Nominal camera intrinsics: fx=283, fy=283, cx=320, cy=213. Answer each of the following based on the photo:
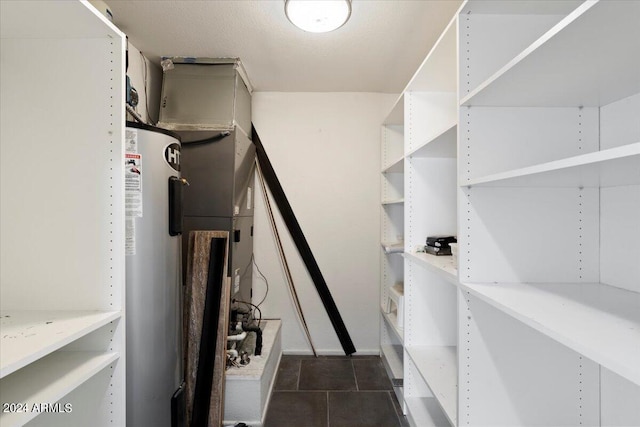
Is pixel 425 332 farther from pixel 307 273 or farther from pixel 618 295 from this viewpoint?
pixel 307 273

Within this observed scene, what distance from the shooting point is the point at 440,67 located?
1.49m

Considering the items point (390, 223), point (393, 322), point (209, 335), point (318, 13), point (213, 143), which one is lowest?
point (393, 322)

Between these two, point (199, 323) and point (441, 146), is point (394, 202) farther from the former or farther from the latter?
point (199, 323)

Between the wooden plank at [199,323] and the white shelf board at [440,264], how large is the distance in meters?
1.09

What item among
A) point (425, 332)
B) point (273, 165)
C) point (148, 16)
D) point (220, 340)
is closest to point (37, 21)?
point (148, 16)

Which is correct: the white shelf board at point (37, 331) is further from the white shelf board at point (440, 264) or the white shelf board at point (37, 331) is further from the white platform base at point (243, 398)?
the white shelf board at point (440, 264)

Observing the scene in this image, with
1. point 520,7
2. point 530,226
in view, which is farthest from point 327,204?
point 520,7

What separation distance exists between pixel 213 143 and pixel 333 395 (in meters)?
1.97

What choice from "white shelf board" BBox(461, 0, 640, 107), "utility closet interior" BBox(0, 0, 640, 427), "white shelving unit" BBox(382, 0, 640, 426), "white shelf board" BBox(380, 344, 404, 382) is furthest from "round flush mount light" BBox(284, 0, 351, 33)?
"white shelf board" BBox(380, 344, 404, 382)

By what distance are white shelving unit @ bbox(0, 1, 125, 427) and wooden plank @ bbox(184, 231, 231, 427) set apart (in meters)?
0.64

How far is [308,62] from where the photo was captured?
7.04ft

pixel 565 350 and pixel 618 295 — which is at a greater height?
pixel 618 295

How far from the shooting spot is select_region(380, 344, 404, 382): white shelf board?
2.09 meters

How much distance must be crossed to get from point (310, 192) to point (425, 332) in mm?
1500
